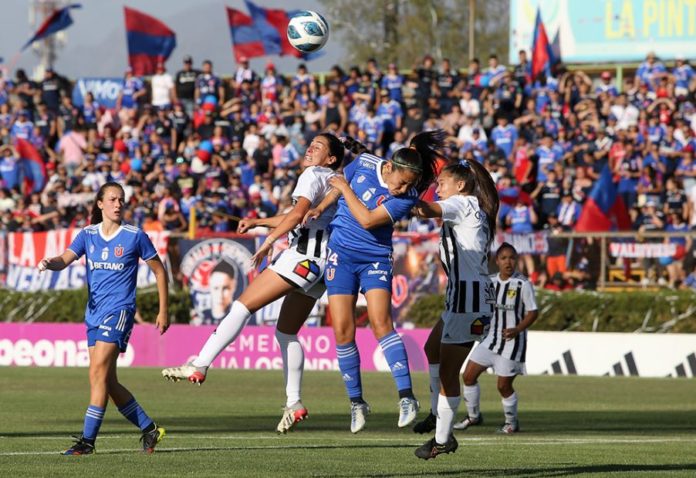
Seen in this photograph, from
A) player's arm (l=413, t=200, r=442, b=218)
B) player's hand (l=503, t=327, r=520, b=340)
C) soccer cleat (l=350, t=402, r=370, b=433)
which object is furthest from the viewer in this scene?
player's hand (l=503, t=327, r=520, b=340)

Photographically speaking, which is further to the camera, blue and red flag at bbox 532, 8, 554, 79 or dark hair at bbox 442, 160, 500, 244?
blue and red flag at bbox 532, 8, 554, 79

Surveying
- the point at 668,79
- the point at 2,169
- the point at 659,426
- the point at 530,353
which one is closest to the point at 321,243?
the point at 659,426

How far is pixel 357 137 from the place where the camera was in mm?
31484

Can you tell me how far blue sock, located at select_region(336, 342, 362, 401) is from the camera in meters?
12.0

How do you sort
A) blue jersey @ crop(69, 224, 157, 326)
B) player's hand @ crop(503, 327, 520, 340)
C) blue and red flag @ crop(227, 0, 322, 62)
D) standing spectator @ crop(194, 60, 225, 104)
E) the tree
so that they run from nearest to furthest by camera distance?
1. blue jersey @ crop(69, 224, 157, 326)
2. player's hand @ crop(503, 327, 520, 340)
3. standing spectator @ crop(194, 60, 225, 104)
4. blue and red flag @ crop(227, 0, 322, 62)
5. the tree

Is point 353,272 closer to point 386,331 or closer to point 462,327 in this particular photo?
point 386,331

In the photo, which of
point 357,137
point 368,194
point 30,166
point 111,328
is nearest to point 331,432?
point 368,194

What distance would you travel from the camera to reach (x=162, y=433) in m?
11.5

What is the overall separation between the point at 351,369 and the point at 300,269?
100cm

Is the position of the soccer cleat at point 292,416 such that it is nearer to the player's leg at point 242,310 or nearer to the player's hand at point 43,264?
the player's leg at point 242,310

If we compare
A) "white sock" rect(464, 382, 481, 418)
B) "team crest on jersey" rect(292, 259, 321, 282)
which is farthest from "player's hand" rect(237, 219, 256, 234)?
"white sock" rect(464, 382, 481, 418)

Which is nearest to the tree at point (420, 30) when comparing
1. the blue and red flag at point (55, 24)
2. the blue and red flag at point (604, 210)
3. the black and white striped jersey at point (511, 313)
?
the blue and red flag at point (55, 24)

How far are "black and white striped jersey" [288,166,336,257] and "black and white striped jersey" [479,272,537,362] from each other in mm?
3934

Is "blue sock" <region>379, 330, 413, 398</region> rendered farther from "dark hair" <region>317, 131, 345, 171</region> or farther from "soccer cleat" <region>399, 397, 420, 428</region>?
"dark hair" <region>317, 131, 345, 171</region>
